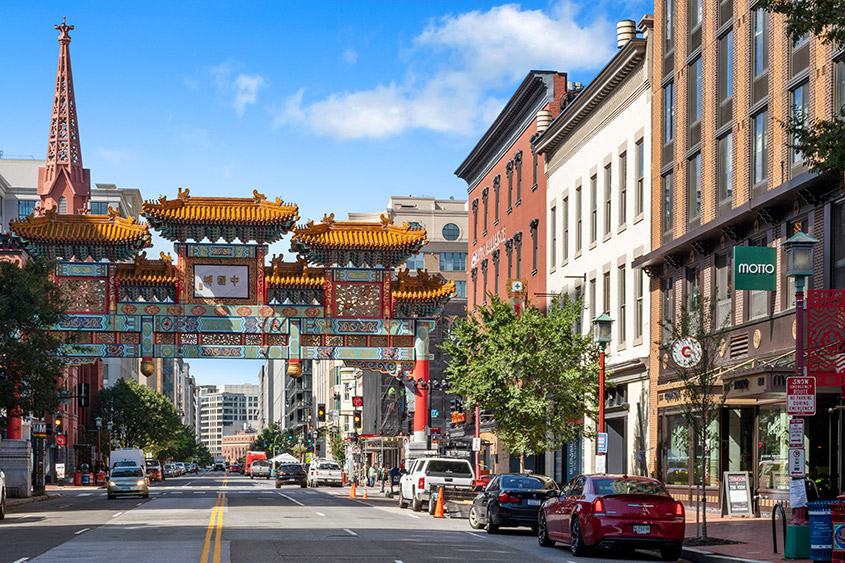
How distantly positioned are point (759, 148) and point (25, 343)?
2747cm

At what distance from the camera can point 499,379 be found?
41312 millimetres

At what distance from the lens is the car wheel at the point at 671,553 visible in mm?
22219

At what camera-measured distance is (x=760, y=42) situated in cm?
3353

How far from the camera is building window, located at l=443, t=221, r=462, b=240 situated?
147375 millimetres

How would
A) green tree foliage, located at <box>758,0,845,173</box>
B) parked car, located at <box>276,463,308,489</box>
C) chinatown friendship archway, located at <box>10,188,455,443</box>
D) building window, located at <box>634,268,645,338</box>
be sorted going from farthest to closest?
parked car, located at <box>276,463,308,489</box>
chinatown friendship archway, located at <box>10,188,455,443</box>
building window, located at <box>634,268,645,338</box>
green tree foliage, located at <box>758,0,845,173</box>

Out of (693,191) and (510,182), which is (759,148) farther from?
(510,182)

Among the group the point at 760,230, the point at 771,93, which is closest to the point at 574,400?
the point at 760,230

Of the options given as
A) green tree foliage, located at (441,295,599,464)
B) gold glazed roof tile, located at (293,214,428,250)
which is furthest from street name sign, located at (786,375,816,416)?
gold glazed roof tile, located at (293,214,428,250)

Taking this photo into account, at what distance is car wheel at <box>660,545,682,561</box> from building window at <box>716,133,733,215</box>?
14.6 m

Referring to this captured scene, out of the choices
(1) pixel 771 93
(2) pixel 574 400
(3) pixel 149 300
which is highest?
(1) pixel 771 93

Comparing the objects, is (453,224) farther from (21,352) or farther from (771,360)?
(771,360)

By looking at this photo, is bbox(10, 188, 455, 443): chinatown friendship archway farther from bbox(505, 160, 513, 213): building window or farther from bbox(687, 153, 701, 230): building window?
bbox(687, 153, 701, 230): building window

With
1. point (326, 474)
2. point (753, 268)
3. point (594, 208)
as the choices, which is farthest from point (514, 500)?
point (326, 474)

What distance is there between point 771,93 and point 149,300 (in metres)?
33.3
